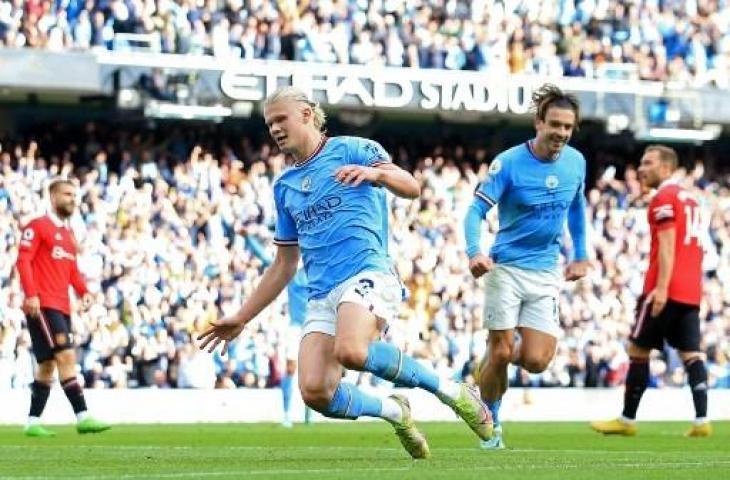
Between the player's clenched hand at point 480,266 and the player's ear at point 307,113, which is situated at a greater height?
the player's ear at point 307,113

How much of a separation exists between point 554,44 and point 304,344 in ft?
77.9

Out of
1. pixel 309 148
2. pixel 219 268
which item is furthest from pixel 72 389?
pixel 219 268

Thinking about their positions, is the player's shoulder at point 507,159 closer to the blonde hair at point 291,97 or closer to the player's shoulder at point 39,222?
the blonde hair at point 291,97

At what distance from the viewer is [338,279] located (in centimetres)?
983

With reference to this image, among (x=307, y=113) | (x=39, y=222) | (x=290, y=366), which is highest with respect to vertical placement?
(x=307, y=113)

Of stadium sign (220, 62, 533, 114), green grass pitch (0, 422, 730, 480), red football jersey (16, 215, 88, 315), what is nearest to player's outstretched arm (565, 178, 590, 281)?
green grass pitch (0, 422, 730, 480)

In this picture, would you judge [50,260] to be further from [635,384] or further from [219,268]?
[219,268]

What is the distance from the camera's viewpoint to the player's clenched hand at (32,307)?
15.6 meters

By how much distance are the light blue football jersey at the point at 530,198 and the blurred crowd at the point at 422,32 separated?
657 inches

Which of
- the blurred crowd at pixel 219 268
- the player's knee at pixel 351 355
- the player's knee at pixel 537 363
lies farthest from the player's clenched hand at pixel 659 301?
the blurred crowd at pixel 219 268

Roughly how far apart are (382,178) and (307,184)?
0.91 metres

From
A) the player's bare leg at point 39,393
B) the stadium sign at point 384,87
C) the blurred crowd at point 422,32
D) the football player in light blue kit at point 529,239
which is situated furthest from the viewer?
the stadium sign at point 384,87

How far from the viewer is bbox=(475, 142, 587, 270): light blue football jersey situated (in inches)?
486

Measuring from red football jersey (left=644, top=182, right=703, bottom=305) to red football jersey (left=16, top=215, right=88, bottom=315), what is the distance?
495cm
